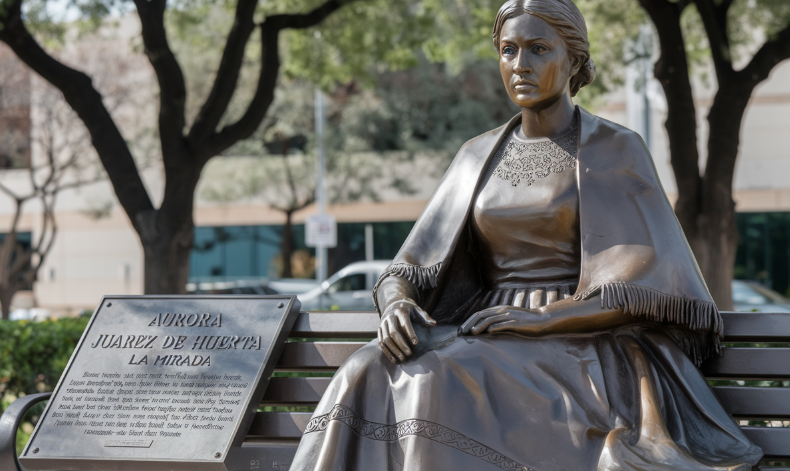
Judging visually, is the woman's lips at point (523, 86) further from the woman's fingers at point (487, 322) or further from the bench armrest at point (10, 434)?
the bench armrest at point (10, 434)

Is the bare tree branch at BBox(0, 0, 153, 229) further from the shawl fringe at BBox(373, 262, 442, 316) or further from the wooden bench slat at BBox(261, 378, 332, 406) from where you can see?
the shawl fringe at BBox(373, 262, 442, 316)

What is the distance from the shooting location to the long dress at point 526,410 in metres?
2.69

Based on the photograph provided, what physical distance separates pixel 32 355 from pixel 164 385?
3113 mm

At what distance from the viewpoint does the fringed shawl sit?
301cm

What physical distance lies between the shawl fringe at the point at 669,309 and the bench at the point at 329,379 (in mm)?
312

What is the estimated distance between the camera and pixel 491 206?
3.36m

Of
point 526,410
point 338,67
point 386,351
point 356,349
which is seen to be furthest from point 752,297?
point 386,351

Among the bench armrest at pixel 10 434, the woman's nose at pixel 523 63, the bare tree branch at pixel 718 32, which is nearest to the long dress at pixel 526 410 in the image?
the woman's nose at pixel 523 63

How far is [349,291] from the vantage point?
18.0 meters

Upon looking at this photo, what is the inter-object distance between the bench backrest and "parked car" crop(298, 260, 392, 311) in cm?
1265

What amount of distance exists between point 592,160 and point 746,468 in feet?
3.86

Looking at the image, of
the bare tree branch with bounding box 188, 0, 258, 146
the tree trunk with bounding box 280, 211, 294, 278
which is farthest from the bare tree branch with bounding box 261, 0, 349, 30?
the tree trunk with bounding box 280, 211, 294, 278

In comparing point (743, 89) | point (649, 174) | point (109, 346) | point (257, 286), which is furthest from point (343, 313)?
point (257, 286)

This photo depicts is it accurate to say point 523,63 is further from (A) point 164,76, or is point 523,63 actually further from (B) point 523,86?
(A) point 164,76
